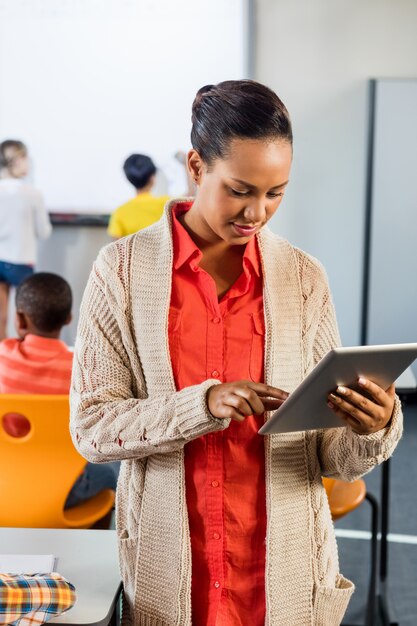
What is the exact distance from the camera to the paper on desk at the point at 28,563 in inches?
61.2

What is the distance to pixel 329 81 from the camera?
17.4ft

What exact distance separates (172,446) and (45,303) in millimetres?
1553

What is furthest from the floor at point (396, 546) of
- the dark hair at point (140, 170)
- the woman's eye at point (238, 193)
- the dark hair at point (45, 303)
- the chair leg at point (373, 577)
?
the dark hair at point (140, 170)

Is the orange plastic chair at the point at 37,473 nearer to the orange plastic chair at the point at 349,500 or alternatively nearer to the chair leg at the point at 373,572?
the orange plastic chair at the point at 349,500

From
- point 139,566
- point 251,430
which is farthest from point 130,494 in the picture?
point 251,430

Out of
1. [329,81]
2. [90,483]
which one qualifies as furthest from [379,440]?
[329,81]

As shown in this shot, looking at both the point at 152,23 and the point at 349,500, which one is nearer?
the point at 349,500

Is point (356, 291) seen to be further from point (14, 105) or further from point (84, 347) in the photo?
point (84, 347)

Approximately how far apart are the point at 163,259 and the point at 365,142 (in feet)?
13.7

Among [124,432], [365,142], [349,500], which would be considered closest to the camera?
[124,432]

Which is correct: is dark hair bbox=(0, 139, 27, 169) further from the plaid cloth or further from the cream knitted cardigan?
the plaid cloth

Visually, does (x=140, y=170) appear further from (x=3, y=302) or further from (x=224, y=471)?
(x=224, y=471)

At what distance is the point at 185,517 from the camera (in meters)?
1.33

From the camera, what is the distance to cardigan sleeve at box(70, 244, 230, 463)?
4.13 ft
